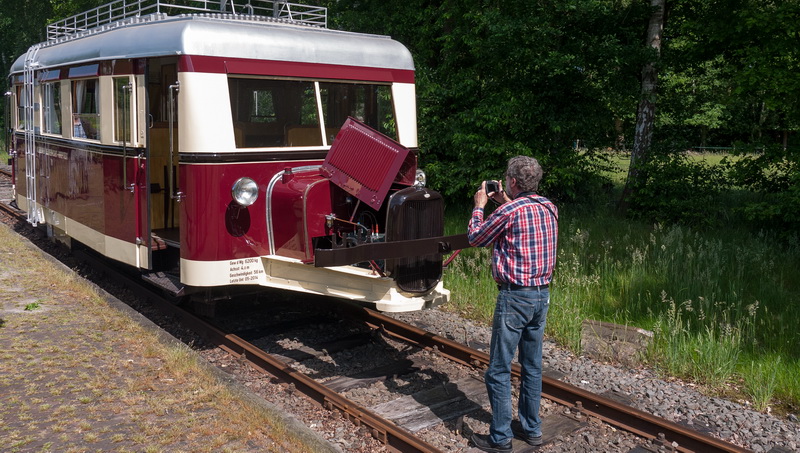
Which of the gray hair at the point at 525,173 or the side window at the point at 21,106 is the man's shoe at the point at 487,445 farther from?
the side window at the point at 21,106

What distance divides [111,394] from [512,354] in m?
3.16

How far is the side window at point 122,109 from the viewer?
719 centimetres

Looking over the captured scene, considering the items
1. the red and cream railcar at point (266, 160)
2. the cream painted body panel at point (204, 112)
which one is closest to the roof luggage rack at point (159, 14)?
the red and cream railcar at point (266, 160)

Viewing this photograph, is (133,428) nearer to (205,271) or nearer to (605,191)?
(205,271)

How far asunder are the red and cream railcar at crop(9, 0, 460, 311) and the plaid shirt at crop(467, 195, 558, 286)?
3.59ft

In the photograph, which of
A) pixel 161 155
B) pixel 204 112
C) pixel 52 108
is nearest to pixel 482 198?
pixel 204 112

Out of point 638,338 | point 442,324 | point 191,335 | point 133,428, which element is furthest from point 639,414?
point 191,335

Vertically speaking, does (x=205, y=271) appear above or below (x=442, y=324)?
above

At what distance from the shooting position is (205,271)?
6562 millimetres

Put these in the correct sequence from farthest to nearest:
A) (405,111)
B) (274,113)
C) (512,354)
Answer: (405,111) < (274,113) < (512,354)

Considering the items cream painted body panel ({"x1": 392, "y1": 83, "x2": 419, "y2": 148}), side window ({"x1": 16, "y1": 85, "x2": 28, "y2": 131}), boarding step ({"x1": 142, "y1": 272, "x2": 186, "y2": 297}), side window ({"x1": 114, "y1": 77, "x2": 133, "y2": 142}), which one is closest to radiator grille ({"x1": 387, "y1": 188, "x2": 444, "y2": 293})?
cream painted body panel ({"x1": 392, "y1": 83, "x2": 419, "y2": 148})

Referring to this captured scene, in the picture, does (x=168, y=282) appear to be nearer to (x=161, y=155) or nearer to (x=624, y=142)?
(x=161, y=155)

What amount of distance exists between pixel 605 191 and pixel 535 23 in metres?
5.20

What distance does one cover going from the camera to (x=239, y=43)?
6.53m
